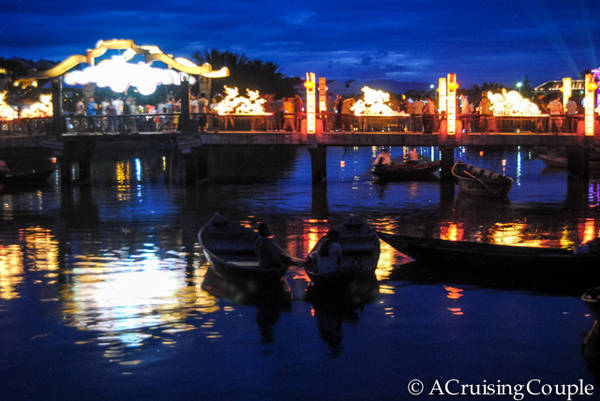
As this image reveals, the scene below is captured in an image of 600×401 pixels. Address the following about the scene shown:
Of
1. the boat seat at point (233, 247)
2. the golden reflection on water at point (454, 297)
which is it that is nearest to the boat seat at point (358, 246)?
the golden reflection on water at point (454, 297)

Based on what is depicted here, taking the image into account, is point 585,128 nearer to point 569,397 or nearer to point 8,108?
point 569,397

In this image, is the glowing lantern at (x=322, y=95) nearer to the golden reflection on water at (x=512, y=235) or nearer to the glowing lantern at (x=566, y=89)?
the glowing lantern at (x=566, y=89)

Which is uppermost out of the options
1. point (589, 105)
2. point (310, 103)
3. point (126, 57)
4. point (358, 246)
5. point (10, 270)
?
point (126, 57)

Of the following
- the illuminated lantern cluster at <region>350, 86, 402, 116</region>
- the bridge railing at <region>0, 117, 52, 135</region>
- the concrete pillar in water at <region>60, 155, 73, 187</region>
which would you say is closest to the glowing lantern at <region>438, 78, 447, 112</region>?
the illuminated lantern cluster at <region>350, 86, 402, 116</region>

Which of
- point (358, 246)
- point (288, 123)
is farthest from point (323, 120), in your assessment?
point (358, 246)

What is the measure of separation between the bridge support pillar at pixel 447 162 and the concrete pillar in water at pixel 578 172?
5191 mm

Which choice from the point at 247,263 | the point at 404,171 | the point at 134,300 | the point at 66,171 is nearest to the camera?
the point at 134,300

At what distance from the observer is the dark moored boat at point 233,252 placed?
14250 millimetres

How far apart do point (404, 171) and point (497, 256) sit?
2227 cm

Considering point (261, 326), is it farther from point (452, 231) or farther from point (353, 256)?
point (452, 231)

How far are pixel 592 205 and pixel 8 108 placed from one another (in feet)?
94.8

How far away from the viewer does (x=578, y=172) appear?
108ft

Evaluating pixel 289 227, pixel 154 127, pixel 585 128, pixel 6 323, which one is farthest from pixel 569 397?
pixel 154 127

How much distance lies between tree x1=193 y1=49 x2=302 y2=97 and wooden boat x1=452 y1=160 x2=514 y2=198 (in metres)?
29.9
